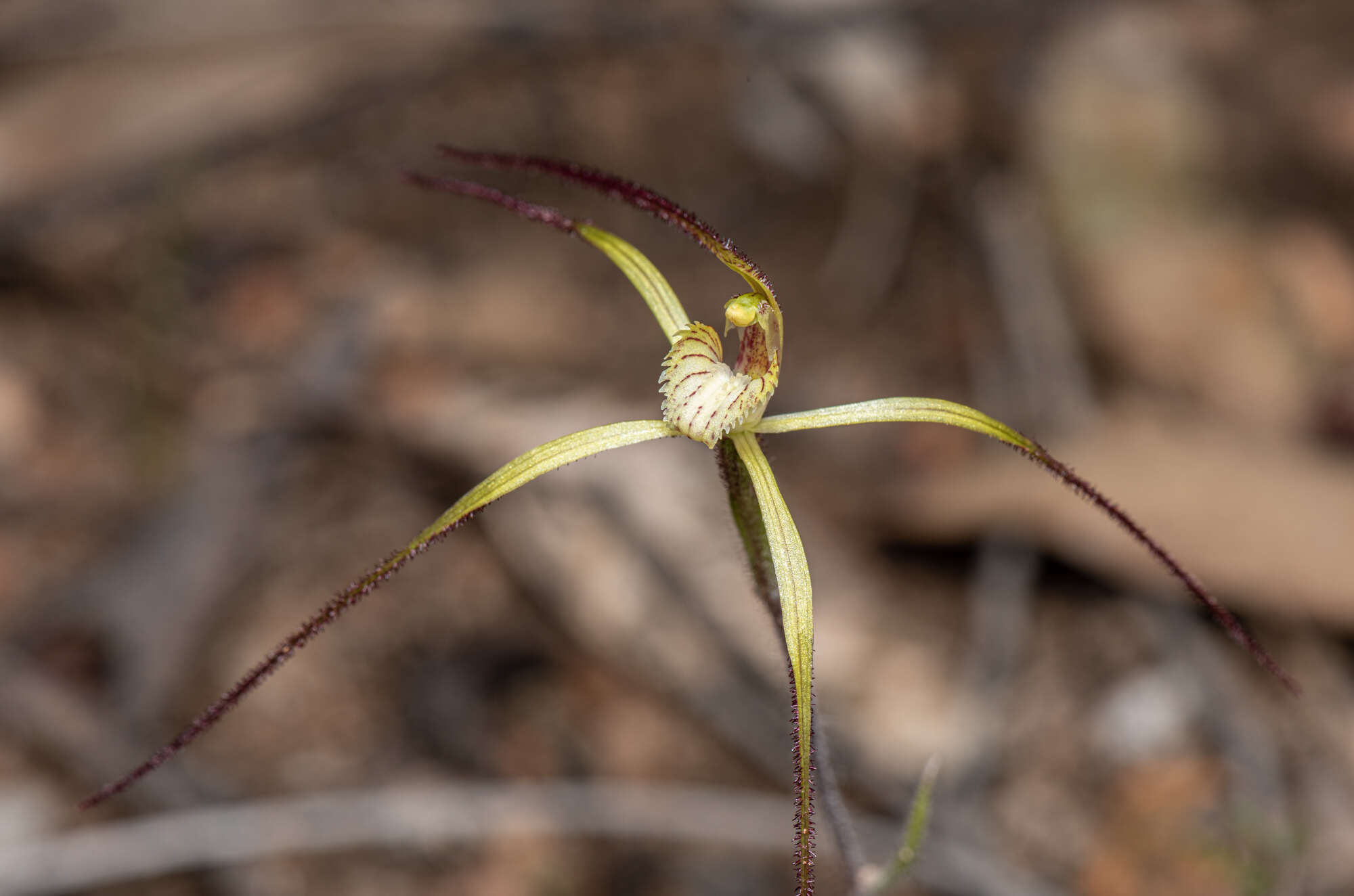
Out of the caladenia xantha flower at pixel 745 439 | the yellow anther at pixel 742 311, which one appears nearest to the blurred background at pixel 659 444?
the caladenia xantha flower at pixel 745 439

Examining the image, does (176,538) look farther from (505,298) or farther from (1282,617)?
(1282,617)

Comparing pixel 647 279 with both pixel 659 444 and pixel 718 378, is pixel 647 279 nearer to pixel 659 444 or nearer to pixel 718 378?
pixel 718 378

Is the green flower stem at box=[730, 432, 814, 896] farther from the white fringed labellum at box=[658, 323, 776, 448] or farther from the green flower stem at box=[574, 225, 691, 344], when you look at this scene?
the green flower stem at box=[574, 225, 691, 344]

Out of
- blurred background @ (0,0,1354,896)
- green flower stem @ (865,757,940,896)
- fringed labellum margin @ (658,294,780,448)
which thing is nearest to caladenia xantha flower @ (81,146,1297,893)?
fringed labellum margin @ (658,294,780,448)

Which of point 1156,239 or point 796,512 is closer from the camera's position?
point 796,512

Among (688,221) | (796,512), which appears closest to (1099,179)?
(796,512)

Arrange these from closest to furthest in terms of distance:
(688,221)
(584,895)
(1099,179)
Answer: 1. (688,221)
2. (584,895)
3. (1099,179)

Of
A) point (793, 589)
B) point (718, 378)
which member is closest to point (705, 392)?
point (718, 378)
